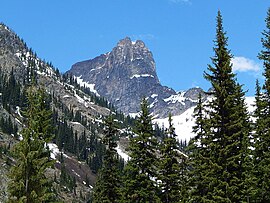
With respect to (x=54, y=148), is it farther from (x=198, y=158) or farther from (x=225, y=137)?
(x=225, y=137)

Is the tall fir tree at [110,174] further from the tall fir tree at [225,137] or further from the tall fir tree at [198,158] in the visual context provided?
the tall fir tree at [225,137]

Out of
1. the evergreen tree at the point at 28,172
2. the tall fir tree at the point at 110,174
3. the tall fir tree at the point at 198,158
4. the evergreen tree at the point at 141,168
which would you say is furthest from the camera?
the tall fir tree at the point at 110,174

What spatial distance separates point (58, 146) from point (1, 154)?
76.8m

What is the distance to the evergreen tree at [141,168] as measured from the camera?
99.8 ft

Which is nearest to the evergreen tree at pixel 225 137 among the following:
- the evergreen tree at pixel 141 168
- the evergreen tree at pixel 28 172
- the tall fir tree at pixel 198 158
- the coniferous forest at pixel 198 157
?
the coniferous forest at pixel 198 157

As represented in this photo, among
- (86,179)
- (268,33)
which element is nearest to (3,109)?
(86,179)

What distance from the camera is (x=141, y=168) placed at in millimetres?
31000

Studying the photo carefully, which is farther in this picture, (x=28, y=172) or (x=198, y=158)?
(x=198, y=158)

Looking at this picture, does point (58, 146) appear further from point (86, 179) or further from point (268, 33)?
point (268, 33)

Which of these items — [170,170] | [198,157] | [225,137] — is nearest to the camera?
[225,137]

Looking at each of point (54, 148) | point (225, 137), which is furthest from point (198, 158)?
point (54, 148)

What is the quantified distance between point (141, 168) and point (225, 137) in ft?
32.0

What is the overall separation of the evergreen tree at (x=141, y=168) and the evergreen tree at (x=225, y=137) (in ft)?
24.7

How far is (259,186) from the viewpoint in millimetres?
31078
